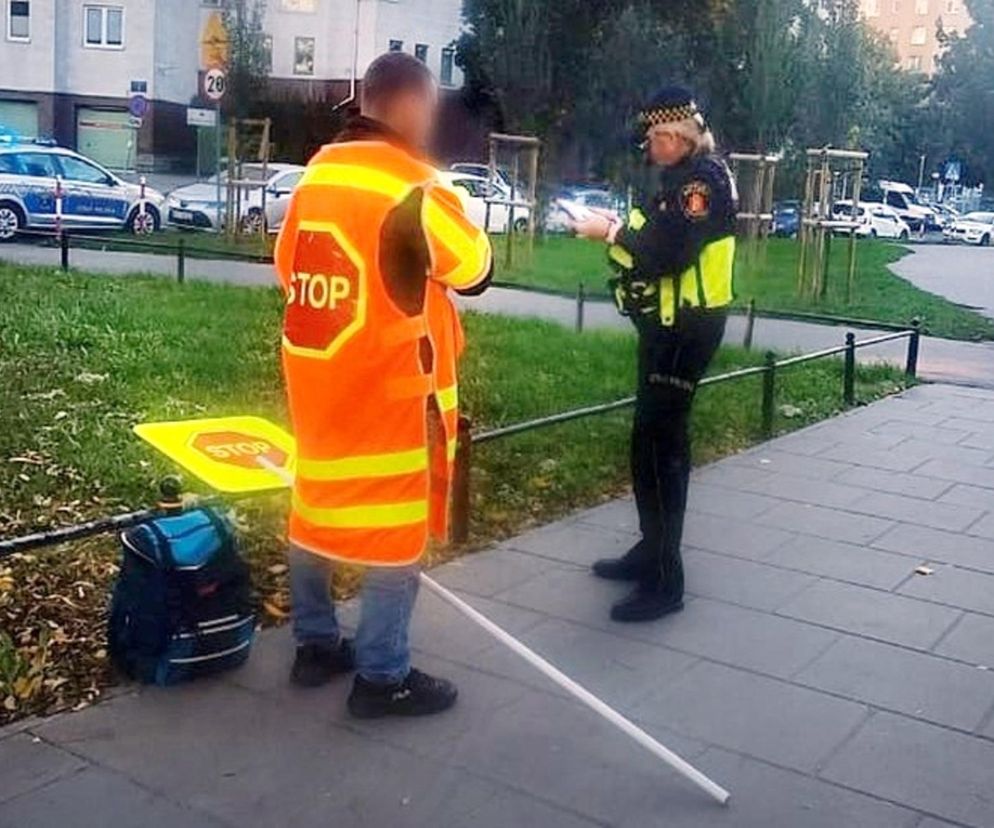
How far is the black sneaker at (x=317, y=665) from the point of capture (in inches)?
150

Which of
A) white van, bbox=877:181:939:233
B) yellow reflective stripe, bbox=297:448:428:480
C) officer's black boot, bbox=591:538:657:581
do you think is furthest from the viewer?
white van, bbox=877:181:939:233

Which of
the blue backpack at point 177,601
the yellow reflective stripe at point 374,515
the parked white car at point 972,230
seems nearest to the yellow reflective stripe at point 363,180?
the yellow reflective stripe at point 374,515

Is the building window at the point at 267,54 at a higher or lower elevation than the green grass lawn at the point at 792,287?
higher

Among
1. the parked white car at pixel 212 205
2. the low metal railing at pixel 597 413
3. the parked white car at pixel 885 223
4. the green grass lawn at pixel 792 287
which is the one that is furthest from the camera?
the parked white car at pixel 885 223

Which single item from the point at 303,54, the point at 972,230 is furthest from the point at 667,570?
the point at 972,230

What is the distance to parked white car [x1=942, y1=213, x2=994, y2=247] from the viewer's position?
4516 cm

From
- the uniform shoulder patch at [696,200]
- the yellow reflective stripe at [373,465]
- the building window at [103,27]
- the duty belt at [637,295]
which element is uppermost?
the building window at [103,27]

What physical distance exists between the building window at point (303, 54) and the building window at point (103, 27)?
11823 millimetres

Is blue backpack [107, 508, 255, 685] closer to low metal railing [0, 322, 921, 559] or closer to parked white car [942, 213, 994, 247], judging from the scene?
low metal railing [0, 322, 921, 559]

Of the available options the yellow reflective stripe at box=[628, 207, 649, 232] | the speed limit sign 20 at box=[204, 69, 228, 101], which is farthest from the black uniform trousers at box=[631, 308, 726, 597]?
the speed limit sign 20 at box=[204, 69, 228, 101]

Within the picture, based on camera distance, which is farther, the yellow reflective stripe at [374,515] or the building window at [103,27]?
the building window at [103,27]

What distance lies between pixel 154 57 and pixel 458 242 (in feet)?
33.7

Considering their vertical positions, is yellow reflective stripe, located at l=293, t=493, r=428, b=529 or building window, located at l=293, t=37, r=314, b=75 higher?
building window, located at l=293, t=37, r=314, b=75

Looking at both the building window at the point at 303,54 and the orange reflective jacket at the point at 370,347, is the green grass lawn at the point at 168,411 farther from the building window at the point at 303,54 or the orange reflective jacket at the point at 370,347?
the building window at the point at 303,54
